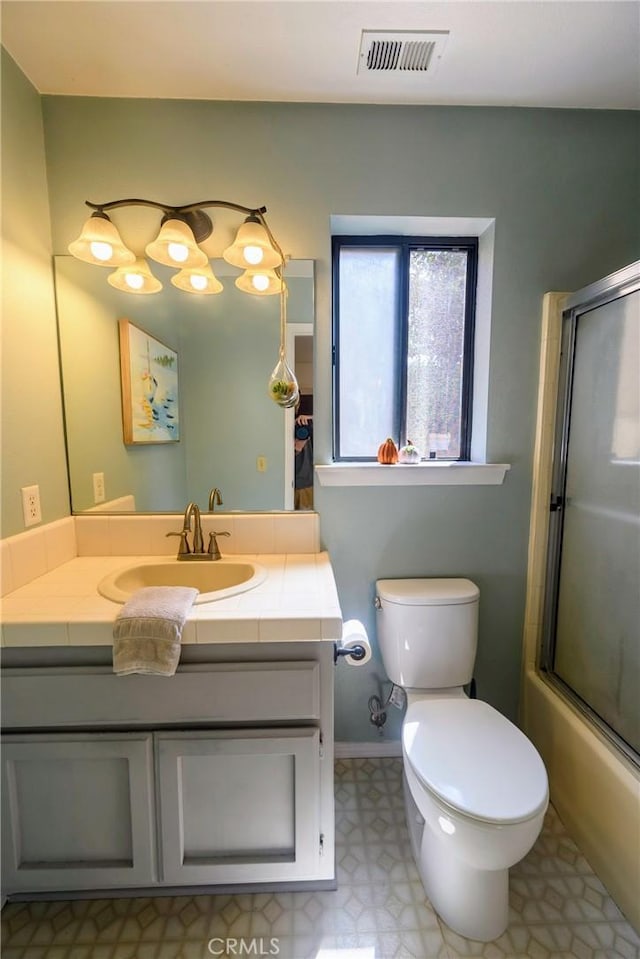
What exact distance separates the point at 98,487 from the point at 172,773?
93cm

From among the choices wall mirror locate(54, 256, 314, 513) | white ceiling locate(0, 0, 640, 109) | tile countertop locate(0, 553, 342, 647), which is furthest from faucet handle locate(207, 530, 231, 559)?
white ceiling locate(0, 0, 640, 109)

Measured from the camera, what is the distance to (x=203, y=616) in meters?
0.95

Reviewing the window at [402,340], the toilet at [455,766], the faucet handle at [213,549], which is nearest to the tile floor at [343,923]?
the toilet at [455,766]

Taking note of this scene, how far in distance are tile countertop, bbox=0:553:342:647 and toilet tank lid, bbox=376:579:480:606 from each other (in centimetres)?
33

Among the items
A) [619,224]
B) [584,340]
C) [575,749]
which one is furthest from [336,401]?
[575,749]

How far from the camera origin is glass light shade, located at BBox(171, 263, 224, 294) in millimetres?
1312

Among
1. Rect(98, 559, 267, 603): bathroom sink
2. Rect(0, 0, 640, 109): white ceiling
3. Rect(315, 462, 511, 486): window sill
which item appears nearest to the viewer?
Rect(0, 0, 640, 109): white ceiling

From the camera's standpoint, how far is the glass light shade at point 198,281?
131 centimetres

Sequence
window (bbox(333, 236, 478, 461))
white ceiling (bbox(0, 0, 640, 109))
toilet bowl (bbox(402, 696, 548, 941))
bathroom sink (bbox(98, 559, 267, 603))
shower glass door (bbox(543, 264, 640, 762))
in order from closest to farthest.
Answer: toilet bowl (bbox(402, 696, 548, 941)) → white ceiling (bbox(0, 0, 640, 109)) → shower glass door (bbox(543, 264, 640, 762)) → bathroom sink (bbox(98, 559, 267, 603)) → window (bbox(333, 236, 478, 461))

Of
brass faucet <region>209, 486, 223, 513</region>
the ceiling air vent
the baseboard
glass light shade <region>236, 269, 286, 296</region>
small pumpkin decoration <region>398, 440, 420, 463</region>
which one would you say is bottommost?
the baseboard

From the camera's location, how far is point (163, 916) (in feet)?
3.50

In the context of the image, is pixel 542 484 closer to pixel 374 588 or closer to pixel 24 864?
pixel 374 588

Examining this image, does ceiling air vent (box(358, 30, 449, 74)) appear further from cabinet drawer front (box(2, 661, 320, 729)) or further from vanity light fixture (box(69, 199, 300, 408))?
cabinet drawer front (box(2, 661, 320, 729))

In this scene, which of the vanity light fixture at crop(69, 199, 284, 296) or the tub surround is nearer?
the tub surround
